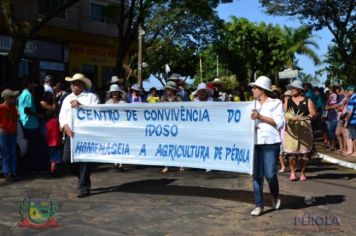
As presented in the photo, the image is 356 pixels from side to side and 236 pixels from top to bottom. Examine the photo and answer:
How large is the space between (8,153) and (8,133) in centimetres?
34

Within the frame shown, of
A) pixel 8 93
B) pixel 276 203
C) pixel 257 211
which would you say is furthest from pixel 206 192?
pixel 8 93

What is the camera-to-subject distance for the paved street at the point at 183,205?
675cm

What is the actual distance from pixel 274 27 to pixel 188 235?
49959 mm

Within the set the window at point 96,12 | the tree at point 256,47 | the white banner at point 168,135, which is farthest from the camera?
the tree at point 256,47

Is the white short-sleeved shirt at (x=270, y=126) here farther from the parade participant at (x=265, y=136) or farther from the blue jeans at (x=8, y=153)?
the blue jeans at (x=8, y=153)

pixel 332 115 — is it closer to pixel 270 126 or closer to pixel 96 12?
pixel 270 126

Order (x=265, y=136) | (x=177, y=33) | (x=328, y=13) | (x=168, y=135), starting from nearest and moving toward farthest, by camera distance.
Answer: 1. (x=265, y=136)
2. (x=168, y=135)
3. (x=328, y=13)
4. (x=177, y=33)

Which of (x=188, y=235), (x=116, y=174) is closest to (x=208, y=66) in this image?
(x=116, y=174)

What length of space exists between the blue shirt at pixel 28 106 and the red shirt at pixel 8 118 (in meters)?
A: 0.33

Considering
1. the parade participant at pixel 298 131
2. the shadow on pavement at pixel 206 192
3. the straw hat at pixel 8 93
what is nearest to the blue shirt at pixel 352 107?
the parade participant at pixel 298 131

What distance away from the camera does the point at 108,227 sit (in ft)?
22.4

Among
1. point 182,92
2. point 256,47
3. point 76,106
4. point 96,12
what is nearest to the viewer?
point 76,106

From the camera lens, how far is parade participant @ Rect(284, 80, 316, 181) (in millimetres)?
10133

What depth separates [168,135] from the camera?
8.27 metres
